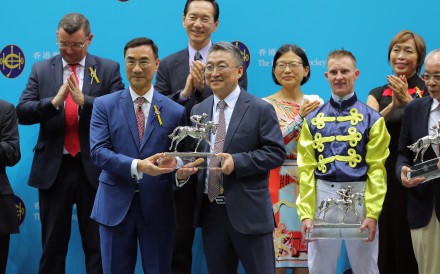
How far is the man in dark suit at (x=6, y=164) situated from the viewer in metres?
5.09

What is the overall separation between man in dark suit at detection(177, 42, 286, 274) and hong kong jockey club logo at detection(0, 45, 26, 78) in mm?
2337

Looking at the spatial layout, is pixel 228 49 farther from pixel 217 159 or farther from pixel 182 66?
pixel 182 66

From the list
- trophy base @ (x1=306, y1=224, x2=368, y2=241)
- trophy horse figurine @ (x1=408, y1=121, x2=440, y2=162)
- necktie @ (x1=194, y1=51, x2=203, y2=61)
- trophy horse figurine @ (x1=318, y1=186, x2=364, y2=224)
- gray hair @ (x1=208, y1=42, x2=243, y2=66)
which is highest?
necktie @ (x1=194, y1=51, x2=203, y2=61)

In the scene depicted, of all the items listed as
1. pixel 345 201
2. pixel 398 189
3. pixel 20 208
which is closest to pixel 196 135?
pixel 345 201

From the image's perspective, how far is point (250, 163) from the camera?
165 inches

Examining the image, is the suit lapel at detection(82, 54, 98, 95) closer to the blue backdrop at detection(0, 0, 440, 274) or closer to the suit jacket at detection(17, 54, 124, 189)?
the suit jacket at detection(17, 54, 124, 189)

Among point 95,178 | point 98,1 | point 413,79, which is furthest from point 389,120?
point 98,1

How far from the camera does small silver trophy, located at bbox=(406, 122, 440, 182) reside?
4.25m

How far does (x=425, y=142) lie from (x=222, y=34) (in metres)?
2.20

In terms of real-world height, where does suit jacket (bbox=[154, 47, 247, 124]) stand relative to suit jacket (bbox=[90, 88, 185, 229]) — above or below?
above

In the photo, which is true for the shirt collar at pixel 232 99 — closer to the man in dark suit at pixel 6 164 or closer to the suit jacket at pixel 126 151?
the suit jacket at pixel 126 151

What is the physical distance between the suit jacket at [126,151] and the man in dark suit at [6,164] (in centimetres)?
95

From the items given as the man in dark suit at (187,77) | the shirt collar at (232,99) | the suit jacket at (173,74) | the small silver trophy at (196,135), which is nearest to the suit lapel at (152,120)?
the small silver trophy at (196,135)

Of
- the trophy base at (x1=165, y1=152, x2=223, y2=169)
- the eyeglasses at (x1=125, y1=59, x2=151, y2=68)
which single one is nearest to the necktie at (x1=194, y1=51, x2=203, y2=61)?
the eyeglasses at (x1=125, y1=59, x2=151, y2=68)
